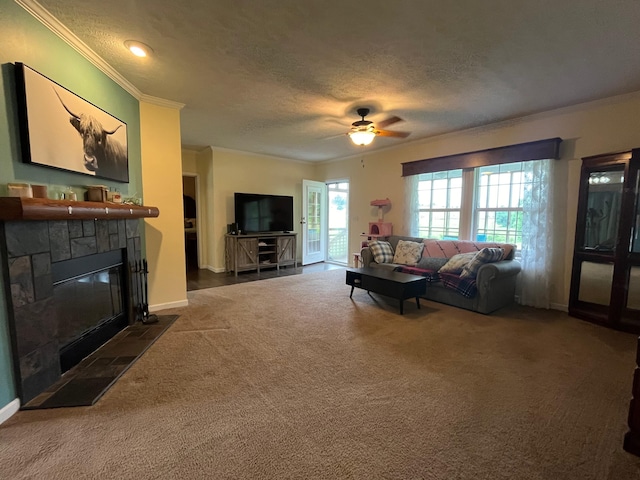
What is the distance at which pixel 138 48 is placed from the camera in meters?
2.32

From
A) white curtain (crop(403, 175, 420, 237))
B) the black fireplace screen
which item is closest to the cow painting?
the black fireplace screen

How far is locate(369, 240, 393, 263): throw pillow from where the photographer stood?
4879 mm

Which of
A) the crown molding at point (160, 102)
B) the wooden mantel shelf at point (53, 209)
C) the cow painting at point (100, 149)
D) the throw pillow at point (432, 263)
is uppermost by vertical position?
the crown molding at point (160, 102)

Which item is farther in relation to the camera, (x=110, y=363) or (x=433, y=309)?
(x=433, y=309)

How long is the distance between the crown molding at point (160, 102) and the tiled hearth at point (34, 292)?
71.8 inches

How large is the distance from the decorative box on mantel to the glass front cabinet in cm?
510

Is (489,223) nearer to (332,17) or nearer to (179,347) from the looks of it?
(332,17)

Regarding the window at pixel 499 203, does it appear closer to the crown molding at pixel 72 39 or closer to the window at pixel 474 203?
the window at pixel 474 203

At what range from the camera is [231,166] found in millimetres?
6023

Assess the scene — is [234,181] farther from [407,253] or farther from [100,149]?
[407,253]

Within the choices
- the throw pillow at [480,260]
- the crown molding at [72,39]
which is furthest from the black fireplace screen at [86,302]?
the throw pillow at [480,260]

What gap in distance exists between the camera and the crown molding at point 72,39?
74.1 inches

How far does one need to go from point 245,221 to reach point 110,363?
393cm

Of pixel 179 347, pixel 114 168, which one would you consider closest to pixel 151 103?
pixel 114 168
